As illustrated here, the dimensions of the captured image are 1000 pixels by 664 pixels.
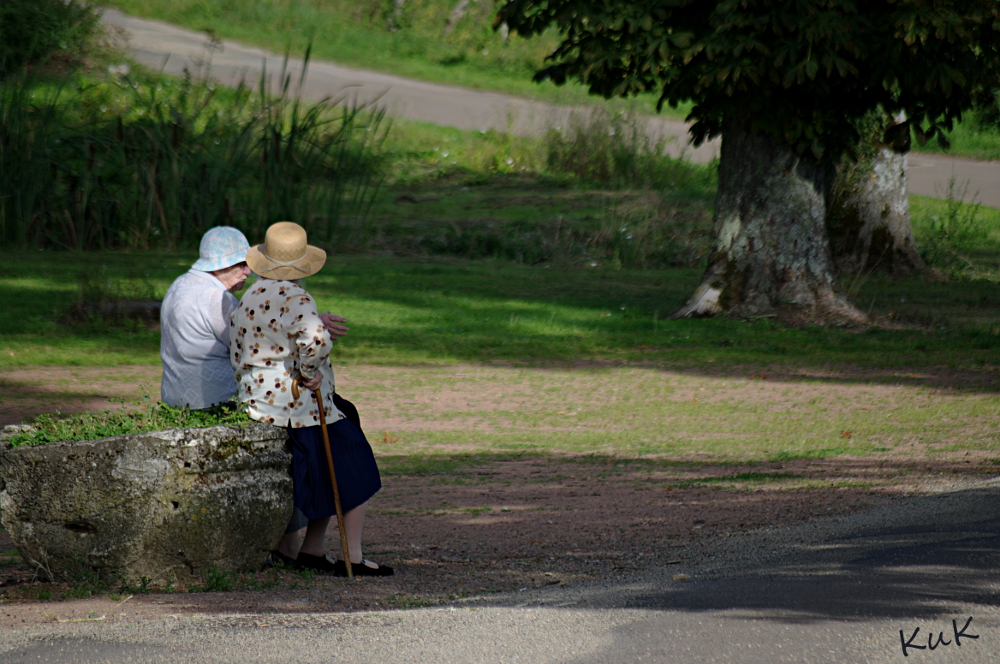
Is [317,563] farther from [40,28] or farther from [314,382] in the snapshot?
[40,28]

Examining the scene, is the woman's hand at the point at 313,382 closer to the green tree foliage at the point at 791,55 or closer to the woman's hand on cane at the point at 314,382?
the woman's hand on cane at the point at 314,382

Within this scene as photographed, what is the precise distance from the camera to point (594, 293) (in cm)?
1692

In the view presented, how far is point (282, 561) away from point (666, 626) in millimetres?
2284

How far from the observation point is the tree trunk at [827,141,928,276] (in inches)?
709

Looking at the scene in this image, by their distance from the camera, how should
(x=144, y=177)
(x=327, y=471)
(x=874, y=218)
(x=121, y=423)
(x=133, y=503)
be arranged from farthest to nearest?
(x=874, y=218)
(x=144, y=177)
(x=327, y=471)
(x=121, y=423)
(x=133, y=503)

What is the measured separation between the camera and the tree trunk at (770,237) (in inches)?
555

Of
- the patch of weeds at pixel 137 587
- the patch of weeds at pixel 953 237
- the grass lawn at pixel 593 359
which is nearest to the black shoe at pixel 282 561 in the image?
the patch of weeds at pixel 137 587

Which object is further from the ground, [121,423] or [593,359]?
[121,423]

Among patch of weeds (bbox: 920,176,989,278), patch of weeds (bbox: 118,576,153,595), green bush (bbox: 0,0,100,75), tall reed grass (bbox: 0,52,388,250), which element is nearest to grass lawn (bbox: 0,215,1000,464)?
tall reed grass (bbox: 0,52,388,250)

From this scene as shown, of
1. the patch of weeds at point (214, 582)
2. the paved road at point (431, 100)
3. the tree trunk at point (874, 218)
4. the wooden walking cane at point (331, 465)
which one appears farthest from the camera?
the paved road at point (431, 100)

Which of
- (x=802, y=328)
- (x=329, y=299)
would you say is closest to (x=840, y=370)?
(x=802, y=328)

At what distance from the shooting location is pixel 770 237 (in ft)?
46.7

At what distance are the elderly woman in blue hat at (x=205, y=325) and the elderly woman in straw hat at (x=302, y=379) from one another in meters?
0.19

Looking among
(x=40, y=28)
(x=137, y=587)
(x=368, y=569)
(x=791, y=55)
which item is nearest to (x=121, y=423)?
(x=137, y=587)
